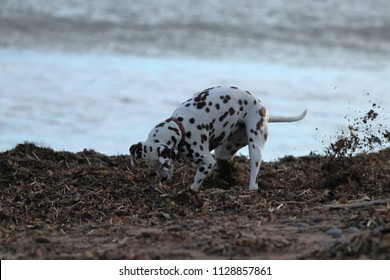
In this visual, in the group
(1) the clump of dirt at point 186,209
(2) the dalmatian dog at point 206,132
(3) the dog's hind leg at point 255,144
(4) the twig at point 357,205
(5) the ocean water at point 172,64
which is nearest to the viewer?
(1) the clump of dirt at point 186,209

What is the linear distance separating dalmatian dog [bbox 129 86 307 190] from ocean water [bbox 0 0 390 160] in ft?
8.91

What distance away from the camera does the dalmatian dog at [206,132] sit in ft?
38.4

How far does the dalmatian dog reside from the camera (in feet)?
38.4

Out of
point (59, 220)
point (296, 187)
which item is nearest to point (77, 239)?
point (59, 220)

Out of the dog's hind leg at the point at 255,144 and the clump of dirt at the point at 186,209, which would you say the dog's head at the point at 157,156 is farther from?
the dog's hind leg at the point at 255,144

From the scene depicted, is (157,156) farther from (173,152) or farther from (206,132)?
(206,132)

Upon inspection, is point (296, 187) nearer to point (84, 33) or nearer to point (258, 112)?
point (258, 112)

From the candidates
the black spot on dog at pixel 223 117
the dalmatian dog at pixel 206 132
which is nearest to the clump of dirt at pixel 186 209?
the dalmatian dog at pixel 206 132

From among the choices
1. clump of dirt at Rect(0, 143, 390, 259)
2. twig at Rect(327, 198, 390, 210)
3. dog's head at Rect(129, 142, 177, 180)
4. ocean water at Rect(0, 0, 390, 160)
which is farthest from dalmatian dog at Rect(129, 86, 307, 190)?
ocean water at Rect(0, 0, 390, 160)

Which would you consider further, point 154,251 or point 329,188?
point 329,188

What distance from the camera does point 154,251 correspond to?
26.5ft

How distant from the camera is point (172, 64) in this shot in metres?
23.6

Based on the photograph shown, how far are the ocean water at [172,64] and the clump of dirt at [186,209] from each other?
272cm

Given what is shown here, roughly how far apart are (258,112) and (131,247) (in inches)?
177
